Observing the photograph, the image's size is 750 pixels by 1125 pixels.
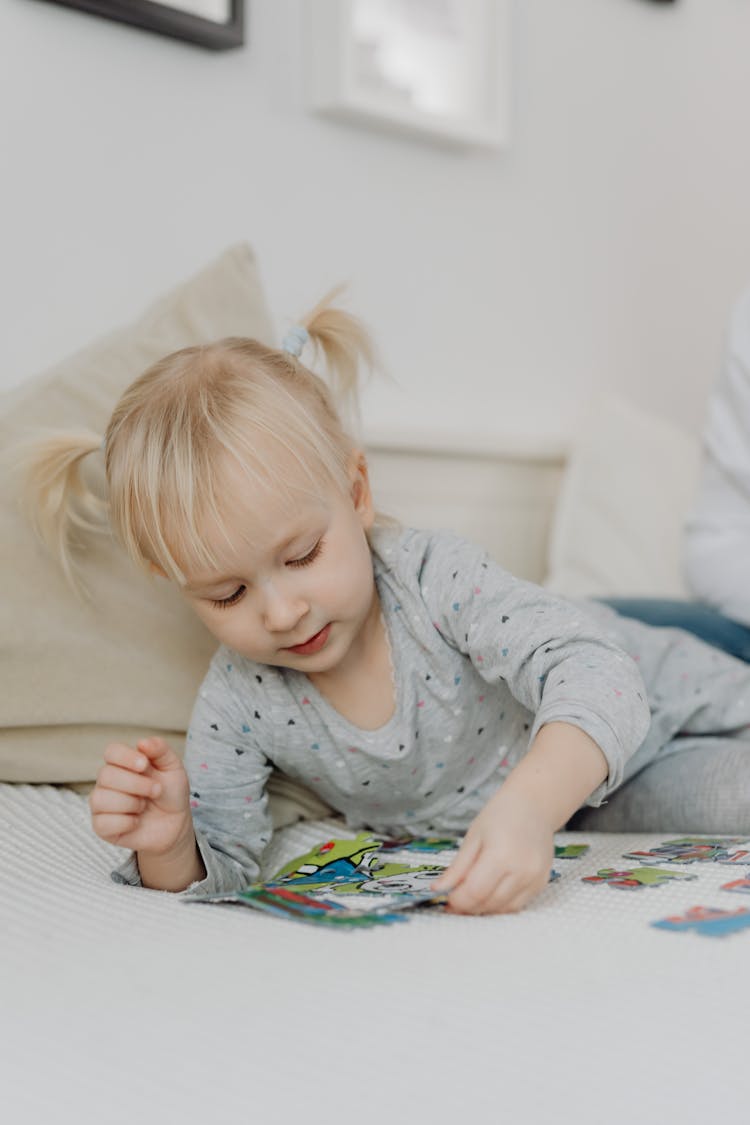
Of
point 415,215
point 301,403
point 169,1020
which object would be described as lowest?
point 169,1020

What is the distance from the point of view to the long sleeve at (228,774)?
0.91 meters

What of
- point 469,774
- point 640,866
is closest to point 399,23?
point 469,774

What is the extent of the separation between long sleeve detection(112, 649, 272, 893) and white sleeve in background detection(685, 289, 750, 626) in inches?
27.0

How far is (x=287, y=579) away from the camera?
84 cm

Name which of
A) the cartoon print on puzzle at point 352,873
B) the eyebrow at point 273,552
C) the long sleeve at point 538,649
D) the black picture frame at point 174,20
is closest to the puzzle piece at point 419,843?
the cartoon print on puzzle at point 352,873

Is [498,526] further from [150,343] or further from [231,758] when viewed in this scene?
[231,758]

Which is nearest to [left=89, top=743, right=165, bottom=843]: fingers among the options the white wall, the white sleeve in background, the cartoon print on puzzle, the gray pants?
the cartoon print on puzzle

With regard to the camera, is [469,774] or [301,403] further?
[469,774]

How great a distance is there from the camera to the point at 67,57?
1285mm

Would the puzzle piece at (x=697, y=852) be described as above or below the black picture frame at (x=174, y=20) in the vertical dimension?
below

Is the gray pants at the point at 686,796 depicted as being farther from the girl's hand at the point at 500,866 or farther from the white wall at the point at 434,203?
the white wall at the point at 434,203

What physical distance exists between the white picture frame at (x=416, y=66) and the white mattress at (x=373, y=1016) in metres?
1.16

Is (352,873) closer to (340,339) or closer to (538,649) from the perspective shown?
(538,649)

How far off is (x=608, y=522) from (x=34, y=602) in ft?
3.36
